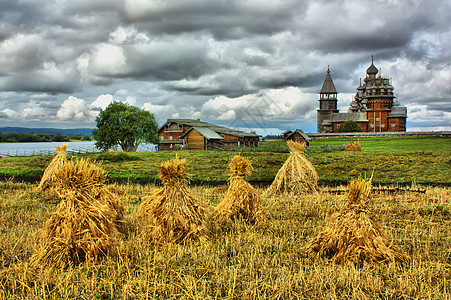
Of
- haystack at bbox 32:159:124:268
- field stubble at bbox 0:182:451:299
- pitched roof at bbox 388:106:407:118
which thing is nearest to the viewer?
field stubble at bbox 0:182:451:299

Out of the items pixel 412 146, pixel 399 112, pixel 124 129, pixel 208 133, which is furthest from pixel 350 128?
pixel 124 129

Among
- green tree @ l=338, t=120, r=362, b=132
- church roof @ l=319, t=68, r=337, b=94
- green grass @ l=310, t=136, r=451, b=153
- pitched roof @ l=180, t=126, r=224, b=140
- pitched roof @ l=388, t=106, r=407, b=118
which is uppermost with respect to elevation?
church roof @ l=319, t=68, r=337, b=94

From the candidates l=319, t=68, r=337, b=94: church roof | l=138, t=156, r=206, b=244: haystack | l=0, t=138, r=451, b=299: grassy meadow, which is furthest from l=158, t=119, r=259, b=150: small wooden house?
l=319, t=68, r=337, b=94: church roof

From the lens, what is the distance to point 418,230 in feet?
30.6

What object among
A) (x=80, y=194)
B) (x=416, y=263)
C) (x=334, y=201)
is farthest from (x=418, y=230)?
(x=80, y=194)

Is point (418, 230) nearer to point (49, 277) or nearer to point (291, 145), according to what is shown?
point (291, 145)

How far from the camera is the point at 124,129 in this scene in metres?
67.1

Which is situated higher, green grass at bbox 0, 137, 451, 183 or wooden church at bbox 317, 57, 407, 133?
wooden church at bbox 317, 57, 407, 133

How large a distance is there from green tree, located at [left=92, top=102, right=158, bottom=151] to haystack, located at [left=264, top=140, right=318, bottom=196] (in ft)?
177

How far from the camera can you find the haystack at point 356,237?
23.1 ft

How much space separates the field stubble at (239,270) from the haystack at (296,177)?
553 centimetres

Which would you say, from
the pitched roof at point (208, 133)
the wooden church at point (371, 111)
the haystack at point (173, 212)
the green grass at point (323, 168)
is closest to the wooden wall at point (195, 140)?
the pitched roof at point (208, 133)

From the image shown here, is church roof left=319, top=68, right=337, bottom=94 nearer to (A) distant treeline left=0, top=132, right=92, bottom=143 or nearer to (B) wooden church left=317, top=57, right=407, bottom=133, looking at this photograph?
(B) wooden church left=317, top=57, right=407, bottom=133

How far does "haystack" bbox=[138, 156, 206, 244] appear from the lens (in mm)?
8312
